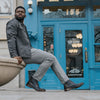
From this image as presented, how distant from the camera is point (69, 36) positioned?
27.9ft

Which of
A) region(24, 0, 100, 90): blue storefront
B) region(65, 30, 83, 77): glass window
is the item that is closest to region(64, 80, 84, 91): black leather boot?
region(24, 0, 100, 90): blue storefront

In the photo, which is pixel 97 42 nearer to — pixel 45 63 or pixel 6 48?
pixel 6 48

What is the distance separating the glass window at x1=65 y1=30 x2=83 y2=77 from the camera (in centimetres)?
838

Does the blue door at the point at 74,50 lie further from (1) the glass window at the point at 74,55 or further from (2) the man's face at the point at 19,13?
(2) the man's face at the point at 19,13

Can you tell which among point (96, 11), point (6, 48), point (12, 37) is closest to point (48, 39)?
point (6, 48)

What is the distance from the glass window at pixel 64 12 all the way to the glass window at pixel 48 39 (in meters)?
0.49

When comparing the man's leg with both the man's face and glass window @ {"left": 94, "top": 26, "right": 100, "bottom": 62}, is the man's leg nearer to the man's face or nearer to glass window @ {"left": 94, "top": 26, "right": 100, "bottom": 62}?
the man's face

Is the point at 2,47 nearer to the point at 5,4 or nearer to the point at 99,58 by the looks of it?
the point at 5,4

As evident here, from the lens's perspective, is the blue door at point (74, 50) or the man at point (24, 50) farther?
the blue door at point (74, 50)

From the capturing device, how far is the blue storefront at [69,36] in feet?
27.1
